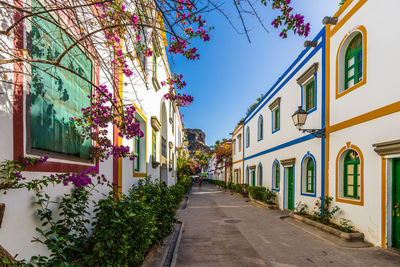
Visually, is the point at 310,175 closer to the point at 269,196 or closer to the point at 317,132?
the point at 317,132

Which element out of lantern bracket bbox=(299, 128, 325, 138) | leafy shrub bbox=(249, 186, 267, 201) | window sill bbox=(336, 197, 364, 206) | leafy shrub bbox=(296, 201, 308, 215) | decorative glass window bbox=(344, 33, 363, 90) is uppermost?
decorative glass window bbox=(344, 33, 363, 90)

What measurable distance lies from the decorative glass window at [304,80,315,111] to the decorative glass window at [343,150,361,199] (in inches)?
106

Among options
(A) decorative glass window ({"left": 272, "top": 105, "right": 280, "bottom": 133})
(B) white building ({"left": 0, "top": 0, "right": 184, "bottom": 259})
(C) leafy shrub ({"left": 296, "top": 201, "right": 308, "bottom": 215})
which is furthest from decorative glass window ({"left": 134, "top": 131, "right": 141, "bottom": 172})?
(A) decorative glass window ({"left": 272, "top": 105, "right": 280, "bottom": 133})

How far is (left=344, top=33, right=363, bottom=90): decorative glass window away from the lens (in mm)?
6242

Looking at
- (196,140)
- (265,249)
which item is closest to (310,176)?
(265,249)

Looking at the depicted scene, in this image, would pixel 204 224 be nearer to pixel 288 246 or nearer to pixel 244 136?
pixel 288 246

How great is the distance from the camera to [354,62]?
644cm

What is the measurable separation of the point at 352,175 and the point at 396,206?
1.53 metres

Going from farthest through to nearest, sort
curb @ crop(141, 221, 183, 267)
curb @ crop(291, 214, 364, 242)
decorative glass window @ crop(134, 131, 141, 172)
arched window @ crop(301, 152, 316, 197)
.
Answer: arched window @ crop(301, 152, 316, 197), decorative glass window @ crop(134, 131, 141, 172), curb @ crop(291, 214, 364, 242), curb @ crop(141, 221, 183, 267)

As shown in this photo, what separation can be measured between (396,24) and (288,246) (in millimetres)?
5847

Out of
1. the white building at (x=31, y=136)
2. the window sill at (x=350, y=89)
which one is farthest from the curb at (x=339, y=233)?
the white building at (x=31, y=136)

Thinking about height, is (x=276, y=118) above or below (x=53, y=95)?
above

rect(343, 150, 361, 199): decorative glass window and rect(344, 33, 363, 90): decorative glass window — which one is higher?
rect(344, 33, 363, 90): decorative glass window

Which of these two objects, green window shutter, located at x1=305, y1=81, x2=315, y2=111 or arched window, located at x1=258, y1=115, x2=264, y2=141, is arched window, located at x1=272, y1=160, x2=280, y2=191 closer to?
arched window, located at x1=258, y1=115, x2=264, y2=141
